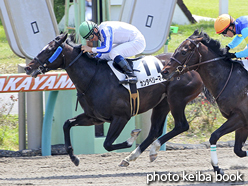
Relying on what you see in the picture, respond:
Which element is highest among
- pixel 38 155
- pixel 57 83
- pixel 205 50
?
pixel 205 50

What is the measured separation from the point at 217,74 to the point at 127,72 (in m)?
1.14

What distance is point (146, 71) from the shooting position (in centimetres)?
574

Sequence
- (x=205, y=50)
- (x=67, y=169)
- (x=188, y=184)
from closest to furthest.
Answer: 1. (x=188, y=184)
2. (x=205, y=50)
3. (x=67, y=169)

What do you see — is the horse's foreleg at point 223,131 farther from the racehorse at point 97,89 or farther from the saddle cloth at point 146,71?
the saddle cloth at point 146,71

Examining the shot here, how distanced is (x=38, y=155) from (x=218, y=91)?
11.2ft

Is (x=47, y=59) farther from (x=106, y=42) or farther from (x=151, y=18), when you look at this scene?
(x=151, y=18)

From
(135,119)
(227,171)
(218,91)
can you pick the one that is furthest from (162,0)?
(227,171)

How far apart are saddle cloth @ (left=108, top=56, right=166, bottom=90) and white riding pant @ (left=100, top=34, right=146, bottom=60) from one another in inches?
5.2

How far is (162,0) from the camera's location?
731 cm

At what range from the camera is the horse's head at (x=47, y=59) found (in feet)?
17.5

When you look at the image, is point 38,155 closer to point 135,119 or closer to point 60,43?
point 135,119

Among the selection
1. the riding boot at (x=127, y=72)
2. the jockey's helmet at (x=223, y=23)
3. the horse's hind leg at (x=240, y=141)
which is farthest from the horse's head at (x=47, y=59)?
the horse's hind leg at (x=240, y=141)

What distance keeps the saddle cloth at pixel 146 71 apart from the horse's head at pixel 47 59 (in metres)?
0.69

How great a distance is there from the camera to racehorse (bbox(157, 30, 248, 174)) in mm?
5055
